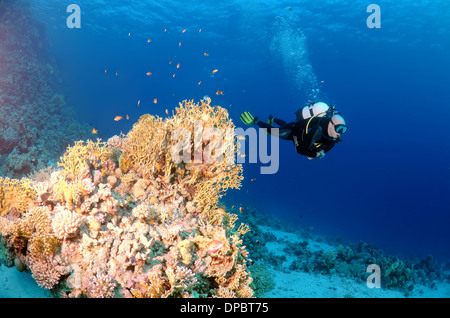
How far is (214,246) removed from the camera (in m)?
4.16

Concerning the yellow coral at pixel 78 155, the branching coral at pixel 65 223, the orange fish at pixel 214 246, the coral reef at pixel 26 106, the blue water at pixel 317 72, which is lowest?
the orange fish at pixel 214 246

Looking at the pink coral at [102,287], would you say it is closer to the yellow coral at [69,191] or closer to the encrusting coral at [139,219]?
the encrusting coral at [139,219]

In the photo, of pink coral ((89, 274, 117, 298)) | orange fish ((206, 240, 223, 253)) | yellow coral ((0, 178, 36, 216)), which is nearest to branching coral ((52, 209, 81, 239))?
pink coral ((89, 274, 117, 298))

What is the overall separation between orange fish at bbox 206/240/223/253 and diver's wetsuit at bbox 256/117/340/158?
327 cm

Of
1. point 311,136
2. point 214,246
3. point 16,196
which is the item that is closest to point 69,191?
point 16,196

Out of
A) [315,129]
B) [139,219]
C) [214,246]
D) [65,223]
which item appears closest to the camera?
[65,223]

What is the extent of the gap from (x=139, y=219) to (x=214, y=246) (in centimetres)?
160

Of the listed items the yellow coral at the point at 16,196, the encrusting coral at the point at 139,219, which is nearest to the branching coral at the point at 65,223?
the encrusting coral at the point at 139,219

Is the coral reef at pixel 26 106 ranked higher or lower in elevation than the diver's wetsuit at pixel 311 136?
higher

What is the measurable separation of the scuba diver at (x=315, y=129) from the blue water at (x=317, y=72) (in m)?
22.0

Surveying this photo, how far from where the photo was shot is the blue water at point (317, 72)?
30338 millimetres

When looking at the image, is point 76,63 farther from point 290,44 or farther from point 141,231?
point 141,231

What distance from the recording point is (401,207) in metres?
96.6

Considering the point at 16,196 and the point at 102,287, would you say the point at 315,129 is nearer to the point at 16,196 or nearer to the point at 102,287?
the point at 102,287
